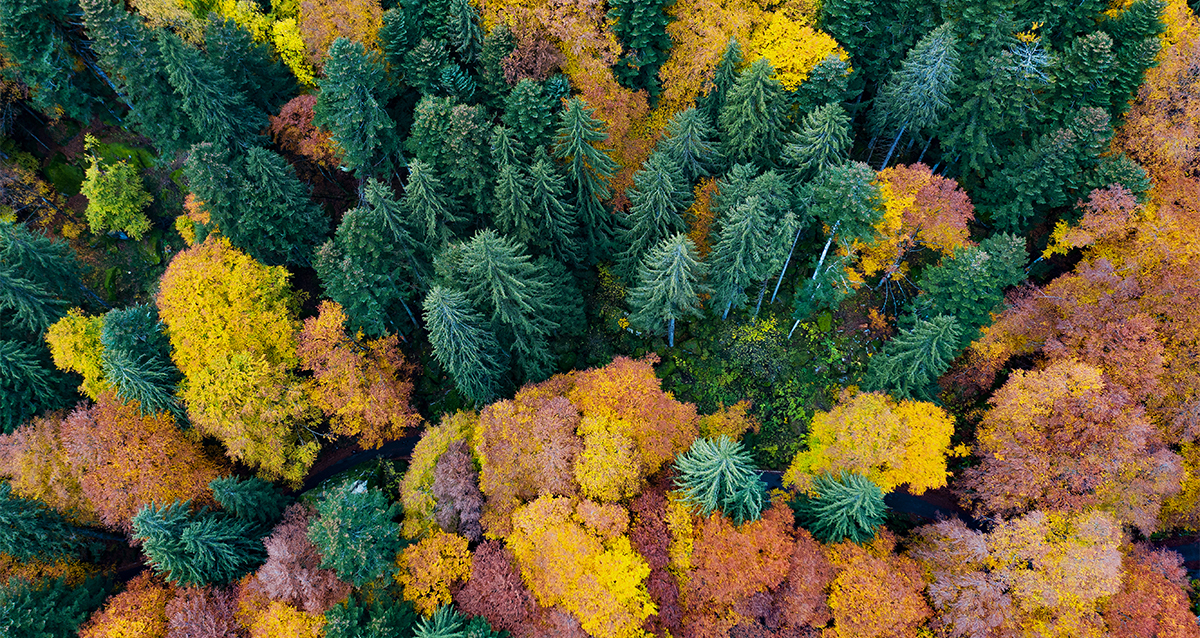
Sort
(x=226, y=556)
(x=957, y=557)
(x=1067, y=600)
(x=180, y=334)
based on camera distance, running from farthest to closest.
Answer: (x=180, y=334)
(x=226, y=556)
(x=957, y=557)
(x=1067, y=600)

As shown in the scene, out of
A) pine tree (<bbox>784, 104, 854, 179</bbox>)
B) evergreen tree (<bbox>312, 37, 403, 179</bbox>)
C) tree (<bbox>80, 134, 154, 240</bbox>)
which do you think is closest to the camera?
pine tree (<bbox>784, 104, 854, 179</bbox>)

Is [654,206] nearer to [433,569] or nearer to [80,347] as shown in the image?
[433,569]

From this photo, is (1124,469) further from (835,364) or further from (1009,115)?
(1009,115)

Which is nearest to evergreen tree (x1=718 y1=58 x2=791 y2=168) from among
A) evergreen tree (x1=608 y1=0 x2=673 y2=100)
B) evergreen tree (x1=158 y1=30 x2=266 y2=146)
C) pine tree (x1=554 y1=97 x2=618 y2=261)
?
evergreen tree (x1=608 y1=0 x2=673 y2=100)

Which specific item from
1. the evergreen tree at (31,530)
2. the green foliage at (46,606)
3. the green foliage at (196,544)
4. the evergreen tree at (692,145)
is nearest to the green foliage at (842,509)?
the evergreen tree at (692,145)

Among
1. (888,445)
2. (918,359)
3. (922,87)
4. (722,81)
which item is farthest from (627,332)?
(922,87)

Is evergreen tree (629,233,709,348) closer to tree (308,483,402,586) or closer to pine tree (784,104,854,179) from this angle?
pine tree (784,104,854,179)

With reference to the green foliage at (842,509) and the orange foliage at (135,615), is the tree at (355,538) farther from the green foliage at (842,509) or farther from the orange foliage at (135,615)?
the green foliage at (842,509)

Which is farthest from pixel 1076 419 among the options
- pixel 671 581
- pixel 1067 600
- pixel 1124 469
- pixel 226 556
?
pixel 226 556
